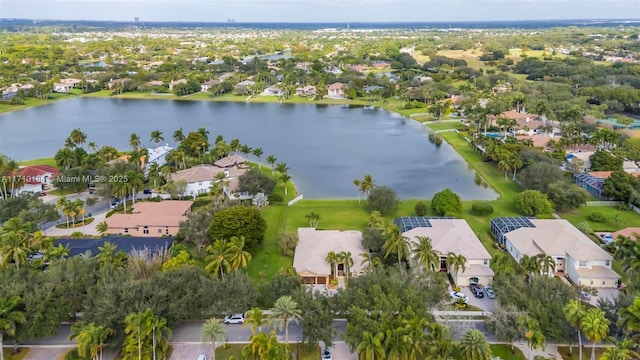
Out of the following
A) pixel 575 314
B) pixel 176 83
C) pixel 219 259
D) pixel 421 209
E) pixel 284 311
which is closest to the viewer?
pixel 575 314

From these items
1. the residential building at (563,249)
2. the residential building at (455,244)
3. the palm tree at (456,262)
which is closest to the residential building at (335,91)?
the residential building at (455,244)

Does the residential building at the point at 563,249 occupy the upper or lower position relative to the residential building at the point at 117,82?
lower

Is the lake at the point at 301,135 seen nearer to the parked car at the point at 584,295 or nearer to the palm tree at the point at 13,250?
the parked car at the point at 584,295

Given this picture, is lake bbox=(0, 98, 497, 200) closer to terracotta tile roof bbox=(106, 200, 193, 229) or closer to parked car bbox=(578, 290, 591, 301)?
terracotta tile roof bbox=(106, 200, 193, 229)

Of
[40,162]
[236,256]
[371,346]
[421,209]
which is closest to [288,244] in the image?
[236,256]

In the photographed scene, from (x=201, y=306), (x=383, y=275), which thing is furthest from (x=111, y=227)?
(x=383, y=275)

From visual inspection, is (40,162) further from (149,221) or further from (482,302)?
(482,302)
